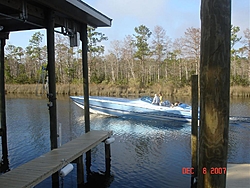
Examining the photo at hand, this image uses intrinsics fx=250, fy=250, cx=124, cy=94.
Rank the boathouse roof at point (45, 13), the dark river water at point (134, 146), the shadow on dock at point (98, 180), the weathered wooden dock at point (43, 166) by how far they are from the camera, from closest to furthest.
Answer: the weathered wooden dock at point (43, 166) → the boathouse roof at point (45, 13) → the shadow on dock at point (98, 180) → the dark river water at point (134, 146)

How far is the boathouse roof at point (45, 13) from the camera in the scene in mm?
4430

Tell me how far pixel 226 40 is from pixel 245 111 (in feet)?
48.8

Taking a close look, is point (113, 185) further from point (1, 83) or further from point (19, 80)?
point (19, 80)

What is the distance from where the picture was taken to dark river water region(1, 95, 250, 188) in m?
5.69

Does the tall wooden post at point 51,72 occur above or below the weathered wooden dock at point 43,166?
above

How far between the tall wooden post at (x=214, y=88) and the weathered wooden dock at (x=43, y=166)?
2.58 m

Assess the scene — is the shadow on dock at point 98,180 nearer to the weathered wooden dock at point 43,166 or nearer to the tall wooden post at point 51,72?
the weathered wooden dock at point 43,166

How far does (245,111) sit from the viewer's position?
48.8 feet

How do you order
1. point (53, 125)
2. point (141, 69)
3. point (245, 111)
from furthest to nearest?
point (141, 69), point (245, 111), point (53, 125)

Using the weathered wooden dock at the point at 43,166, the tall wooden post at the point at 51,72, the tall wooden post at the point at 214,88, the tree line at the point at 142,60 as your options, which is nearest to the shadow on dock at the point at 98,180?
the weathered wooden dock at the point at 43,166

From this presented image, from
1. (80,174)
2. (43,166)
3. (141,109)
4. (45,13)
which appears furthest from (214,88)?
(141,109)

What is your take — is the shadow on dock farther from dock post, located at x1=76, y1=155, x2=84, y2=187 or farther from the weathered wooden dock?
the weathered wooden dock

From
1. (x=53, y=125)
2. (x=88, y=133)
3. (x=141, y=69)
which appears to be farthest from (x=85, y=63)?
(x=141, y=69)

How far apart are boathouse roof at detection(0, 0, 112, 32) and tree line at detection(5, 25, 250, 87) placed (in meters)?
21.3
